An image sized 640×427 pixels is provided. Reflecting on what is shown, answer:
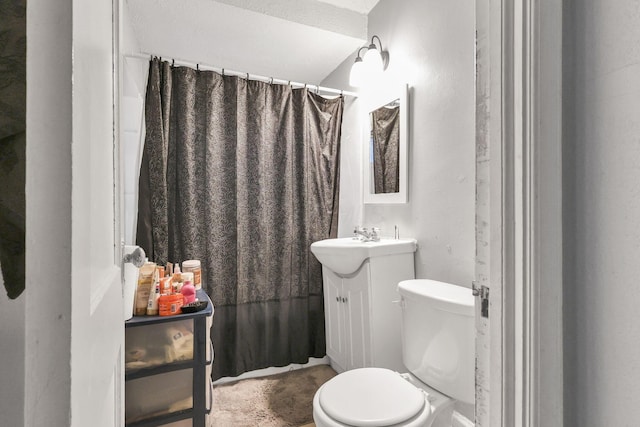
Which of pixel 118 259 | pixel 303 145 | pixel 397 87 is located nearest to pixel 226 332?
pixel 303 145

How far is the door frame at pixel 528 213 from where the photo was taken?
583 mm

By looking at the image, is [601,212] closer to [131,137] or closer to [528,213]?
[528,213]

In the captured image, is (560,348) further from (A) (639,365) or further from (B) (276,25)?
(B) (276,25)

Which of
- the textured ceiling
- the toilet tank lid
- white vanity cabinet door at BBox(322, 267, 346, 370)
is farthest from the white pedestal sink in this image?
the textured ceiling

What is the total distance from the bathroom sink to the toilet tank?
0.92 feet

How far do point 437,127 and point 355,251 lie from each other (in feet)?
2.39

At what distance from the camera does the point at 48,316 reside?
255mm

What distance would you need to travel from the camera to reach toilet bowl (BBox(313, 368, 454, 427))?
1028 millimetres

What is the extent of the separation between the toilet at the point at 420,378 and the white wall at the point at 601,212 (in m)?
0.55

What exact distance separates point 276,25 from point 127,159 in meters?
1.14

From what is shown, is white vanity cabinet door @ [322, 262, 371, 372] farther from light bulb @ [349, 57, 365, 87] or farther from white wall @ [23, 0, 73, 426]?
white wall @ [23, 0, 73, 426]

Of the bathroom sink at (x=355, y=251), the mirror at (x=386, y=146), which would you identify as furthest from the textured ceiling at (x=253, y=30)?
the bathroom sink at (x=355, y=251)

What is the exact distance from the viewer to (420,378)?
1311 millimetres

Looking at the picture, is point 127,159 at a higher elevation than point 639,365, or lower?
higher
